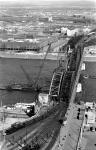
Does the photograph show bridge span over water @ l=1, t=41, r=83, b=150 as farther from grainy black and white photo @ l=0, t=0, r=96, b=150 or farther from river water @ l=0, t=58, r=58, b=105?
river water @ l=0, t=58, r=58, b=105

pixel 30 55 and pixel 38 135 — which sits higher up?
pixel 38 135

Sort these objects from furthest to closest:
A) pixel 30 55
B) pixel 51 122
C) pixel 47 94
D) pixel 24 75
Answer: pixel 30 55, pixel 24 75, pixel 47 94, pixel 51 122

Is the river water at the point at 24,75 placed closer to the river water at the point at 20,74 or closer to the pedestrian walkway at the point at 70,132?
the river water at the point at 20,74

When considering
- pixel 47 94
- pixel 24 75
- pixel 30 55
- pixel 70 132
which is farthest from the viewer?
pixel 30 55

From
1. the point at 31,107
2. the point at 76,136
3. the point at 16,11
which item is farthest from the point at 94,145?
the point at 16,11

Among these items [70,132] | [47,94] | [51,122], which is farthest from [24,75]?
[70,132]

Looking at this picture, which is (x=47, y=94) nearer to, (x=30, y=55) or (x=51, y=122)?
(x=51, y=122)

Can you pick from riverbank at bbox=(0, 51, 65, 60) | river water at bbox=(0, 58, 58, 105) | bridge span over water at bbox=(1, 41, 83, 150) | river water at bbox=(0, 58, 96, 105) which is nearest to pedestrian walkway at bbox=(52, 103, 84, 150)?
bridge span over water at bbox=(1, 41, 83, 150)
